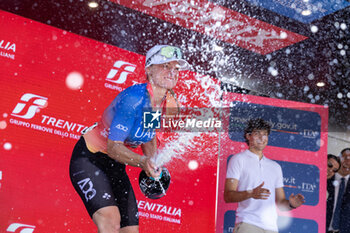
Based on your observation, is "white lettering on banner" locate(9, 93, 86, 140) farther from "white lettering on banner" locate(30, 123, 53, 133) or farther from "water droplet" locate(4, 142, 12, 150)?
"water droplet" locate(4, 142, 12, 150)

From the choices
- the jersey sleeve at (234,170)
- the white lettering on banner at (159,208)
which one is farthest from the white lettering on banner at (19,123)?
the jersey sleeve at (234,170)

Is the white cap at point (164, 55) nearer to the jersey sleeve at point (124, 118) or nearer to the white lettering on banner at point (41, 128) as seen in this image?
the jersey sleeve at point (124, 118)

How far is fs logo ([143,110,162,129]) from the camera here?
7.70ft

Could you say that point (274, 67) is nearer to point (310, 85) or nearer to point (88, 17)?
point (310, 85)

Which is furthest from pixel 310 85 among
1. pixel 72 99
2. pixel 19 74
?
pixel 19 74

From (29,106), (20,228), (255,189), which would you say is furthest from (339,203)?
(29,106)

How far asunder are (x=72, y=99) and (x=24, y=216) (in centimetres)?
131

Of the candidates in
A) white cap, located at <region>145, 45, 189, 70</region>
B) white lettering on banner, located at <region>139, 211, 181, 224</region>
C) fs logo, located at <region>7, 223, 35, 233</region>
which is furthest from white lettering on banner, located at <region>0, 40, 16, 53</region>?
white lettering on banner, located at <region>139, 211, 181, 224</region>

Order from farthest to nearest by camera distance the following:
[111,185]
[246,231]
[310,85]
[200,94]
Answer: [310,85] → [200,94] → [246,231] → [111,185]

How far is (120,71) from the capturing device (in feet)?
14.0

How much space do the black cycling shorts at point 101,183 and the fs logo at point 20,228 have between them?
158cm

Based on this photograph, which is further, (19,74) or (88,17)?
(88,17)

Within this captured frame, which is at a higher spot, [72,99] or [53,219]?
[72,99]

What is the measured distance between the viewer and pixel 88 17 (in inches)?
160
